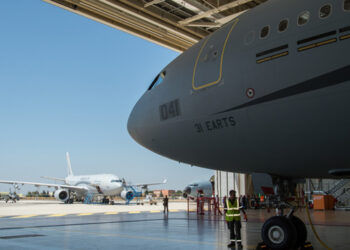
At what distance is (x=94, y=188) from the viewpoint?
42750 millimetres

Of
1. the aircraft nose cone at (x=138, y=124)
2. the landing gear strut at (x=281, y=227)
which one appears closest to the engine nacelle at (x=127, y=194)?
the aircraft nose cone at (x=138, y=124)

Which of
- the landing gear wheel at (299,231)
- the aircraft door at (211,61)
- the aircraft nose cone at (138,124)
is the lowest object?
the landing gear wheel at (299,231)

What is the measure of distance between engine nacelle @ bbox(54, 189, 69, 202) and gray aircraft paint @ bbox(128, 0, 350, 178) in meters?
38.7

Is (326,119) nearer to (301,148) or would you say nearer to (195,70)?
Result: (301,148)

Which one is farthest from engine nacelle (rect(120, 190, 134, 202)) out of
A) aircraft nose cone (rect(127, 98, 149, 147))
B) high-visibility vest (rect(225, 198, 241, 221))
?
aircraft nose cone (rect(127, 98, 149, 147))

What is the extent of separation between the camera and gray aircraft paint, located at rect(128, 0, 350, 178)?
4480 millimetres

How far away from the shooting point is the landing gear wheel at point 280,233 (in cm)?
567

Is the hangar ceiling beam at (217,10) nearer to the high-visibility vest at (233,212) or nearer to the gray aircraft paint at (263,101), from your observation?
the high-visibility vest at (233,212)

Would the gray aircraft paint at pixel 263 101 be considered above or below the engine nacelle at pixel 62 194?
above

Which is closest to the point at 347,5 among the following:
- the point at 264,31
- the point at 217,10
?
the point at 264,31

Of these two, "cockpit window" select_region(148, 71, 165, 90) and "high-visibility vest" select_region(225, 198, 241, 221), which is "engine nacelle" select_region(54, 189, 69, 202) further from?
"cockpit window" select_region(148, 71, 165, 90)

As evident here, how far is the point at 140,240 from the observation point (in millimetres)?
8938

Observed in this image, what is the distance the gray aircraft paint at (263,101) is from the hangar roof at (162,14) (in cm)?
1055

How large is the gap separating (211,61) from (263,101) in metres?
1.18
